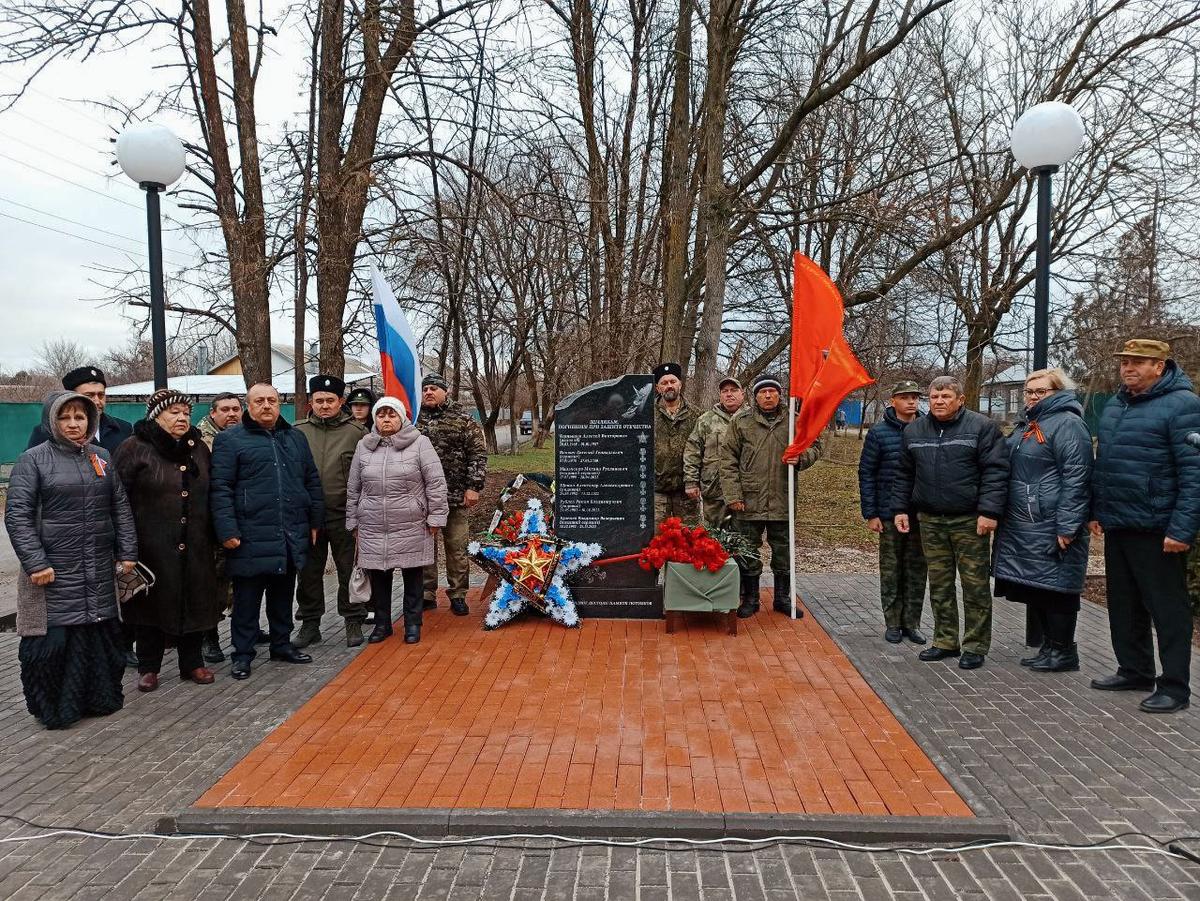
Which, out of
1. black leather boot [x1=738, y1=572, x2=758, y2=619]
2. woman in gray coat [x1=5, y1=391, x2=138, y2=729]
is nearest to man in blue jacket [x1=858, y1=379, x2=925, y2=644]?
black leather boot [x1=738, y1=572, x2=758, y2=619]

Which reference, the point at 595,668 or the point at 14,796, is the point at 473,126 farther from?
the point at 14,796

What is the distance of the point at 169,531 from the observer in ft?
16.0

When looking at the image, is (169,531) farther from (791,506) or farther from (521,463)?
(521,463)

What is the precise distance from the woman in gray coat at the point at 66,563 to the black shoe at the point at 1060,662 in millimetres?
5747

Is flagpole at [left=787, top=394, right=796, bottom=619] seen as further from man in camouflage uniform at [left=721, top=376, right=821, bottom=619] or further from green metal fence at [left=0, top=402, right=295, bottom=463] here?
green metal fence at [left=0, top=402, right=295, bottom=463]

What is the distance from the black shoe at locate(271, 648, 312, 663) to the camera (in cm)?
546

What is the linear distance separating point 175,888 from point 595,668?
2.80 metres

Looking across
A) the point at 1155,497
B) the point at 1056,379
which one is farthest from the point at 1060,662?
the point at 1056,379

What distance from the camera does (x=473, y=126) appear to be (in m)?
8.95

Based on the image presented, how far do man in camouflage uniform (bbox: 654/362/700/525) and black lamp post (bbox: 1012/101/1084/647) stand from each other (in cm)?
282

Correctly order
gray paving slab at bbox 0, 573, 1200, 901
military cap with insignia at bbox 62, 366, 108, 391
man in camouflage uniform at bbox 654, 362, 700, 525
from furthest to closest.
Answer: man in camouflage uniform at bbox 654, 362, 700, 525, military cap with insignia at bbox 62, 366, 108, 391, gray paving slab at bbox 0, 573, 1200, 901

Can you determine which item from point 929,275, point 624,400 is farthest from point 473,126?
point 929,275

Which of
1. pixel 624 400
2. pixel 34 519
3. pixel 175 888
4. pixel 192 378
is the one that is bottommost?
pixel 175 888

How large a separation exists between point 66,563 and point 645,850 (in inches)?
137
